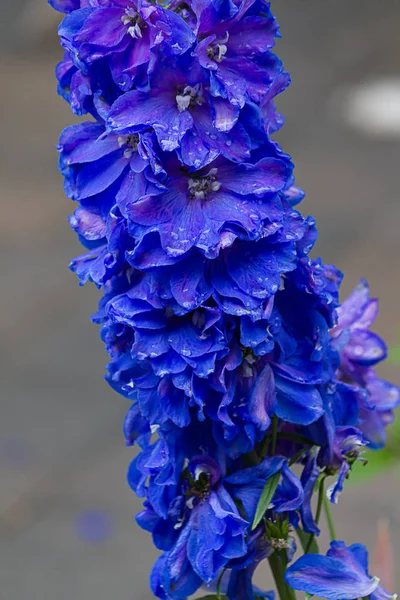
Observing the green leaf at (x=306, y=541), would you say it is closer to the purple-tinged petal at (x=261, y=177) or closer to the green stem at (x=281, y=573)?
the green stem at (x=281, y=573)

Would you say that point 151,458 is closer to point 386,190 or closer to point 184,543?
point 184,543

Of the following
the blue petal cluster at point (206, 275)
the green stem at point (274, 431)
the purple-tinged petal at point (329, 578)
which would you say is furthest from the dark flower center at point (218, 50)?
the purple-tinged petal at point (329, 578)

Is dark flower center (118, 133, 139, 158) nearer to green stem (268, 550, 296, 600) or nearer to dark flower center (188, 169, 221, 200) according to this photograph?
dark flower center (188, 169, 221, 200)

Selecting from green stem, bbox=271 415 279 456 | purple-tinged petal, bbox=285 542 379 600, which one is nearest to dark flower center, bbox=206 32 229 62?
green stem, bbox=271 415 279 456

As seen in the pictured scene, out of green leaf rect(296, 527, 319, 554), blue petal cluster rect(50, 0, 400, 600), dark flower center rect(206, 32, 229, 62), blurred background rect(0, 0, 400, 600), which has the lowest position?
green leaf rect(296, 527, 319, 554)

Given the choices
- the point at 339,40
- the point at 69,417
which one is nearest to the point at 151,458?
the point at 69,417

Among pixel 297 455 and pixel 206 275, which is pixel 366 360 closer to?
pixel 297 455
